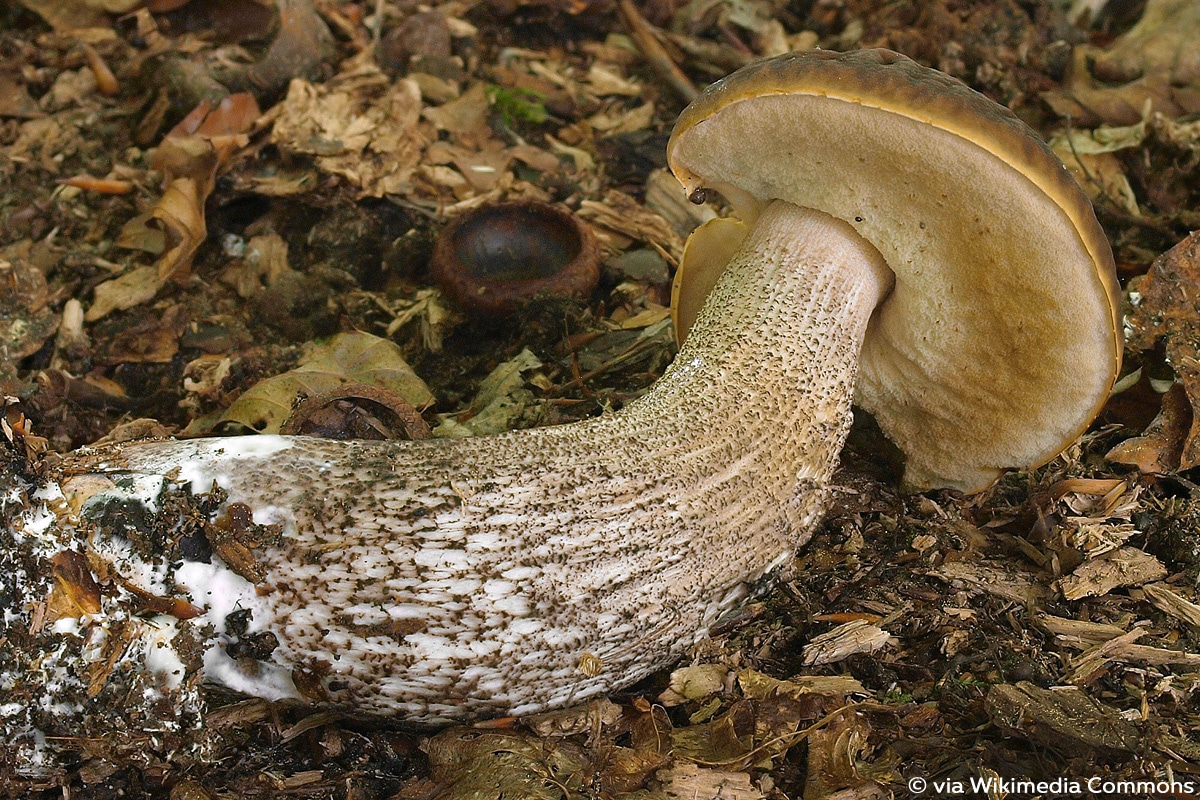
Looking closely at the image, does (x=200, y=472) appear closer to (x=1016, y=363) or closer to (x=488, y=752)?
(x=488, y=752)

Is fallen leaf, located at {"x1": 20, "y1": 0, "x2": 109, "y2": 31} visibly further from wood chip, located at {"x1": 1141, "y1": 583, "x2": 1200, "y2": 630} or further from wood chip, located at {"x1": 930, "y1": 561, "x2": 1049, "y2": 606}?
wood chip, located at {"x1": 1141, "y1": 583, "x2": 1200, "y2": 630}

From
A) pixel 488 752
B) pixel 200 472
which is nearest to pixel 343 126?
pixel 200 472

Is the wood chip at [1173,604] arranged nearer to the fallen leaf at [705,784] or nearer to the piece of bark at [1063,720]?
the piece of bark at [1063,720]

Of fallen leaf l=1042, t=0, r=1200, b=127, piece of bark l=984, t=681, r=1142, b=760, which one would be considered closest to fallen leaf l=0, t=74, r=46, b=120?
piece of bark l=984, t=681, r=1142, b=760

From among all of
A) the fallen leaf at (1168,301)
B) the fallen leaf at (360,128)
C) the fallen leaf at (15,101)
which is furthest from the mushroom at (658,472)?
the fallen leaf at (15,101)

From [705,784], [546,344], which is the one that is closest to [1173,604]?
[705,784]

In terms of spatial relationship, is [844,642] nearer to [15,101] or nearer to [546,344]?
[546,344]
